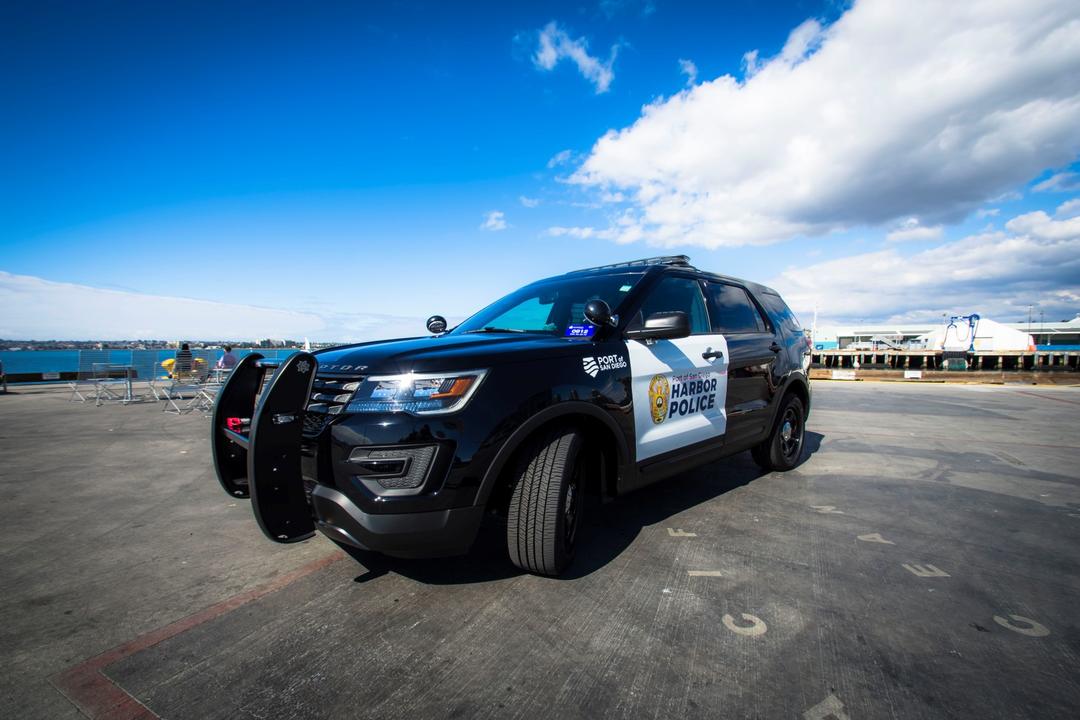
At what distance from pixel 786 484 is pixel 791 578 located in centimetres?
188

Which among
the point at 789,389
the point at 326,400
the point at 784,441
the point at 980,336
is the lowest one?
the point at 784,441

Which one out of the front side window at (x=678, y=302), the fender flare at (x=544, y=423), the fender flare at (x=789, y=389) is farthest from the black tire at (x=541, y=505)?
the fender flare at (x=789, y=389)

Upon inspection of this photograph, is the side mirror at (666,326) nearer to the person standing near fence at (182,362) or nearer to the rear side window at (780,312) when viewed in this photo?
the rear side window at (780,312)

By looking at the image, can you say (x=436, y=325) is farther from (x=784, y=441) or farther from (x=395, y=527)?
(x=784, y=441)

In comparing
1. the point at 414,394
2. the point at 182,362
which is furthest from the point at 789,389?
the point at 182,362

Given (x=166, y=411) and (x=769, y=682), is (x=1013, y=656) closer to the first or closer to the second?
(x=769, y=682)

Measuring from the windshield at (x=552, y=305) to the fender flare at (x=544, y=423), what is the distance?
25.2 inches

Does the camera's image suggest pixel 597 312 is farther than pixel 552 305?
No

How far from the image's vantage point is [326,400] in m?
2.12

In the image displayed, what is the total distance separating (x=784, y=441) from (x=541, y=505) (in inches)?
125

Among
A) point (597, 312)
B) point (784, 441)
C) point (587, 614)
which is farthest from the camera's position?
point (784, 441)

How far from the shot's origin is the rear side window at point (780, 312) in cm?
450

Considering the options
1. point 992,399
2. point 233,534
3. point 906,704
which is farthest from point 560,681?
point 992,399

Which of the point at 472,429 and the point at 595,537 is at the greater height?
the point at 472,429
